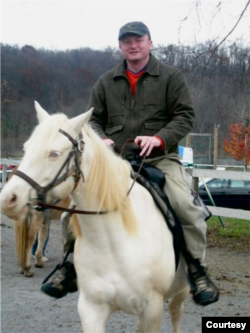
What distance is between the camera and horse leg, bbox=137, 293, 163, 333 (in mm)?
3898

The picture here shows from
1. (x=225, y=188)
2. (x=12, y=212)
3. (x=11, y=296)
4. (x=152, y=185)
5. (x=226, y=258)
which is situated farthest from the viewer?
(x=225, y=188)

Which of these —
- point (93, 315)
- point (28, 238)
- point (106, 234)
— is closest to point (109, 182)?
point (106, 234)

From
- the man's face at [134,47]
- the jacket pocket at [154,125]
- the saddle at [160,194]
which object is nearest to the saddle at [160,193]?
the saddle at [160,194]

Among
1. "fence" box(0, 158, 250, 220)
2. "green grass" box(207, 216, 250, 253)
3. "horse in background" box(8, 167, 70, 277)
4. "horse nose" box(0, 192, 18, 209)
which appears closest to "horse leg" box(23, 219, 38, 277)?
"horse in background" box(8, 167, 70, 277)

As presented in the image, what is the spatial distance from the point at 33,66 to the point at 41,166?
47682 mm

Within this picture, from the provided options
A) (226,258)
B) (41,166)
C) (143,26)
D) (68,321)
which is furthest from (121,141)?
(226,258)

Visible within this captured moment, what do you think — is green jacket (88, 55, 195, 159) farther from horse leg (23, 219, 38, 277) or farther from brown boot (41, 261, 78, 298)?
horse leg (23, 219, 38, 277)

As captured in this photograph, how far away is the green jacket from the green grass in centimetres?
654

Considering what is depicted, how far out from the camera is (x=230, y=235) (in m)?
12.0

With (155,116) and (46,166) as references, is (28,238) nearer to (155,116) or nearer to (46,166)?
(155,116)

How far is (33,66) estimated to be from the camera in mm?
49531

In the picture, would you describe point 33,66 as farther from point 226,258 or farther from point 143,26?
point 143,26

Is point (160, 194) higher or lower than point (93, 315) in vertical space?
higher

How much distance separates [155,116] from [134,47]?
571 millimetres
